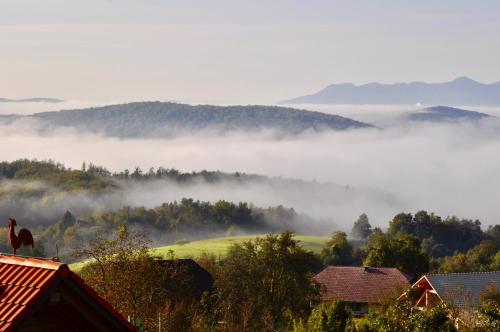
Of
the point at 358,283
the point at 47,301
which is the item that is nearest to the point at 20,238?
the point at 47,301

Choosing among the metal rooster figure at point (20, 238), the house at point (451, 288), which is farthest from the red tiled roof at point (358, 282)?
the metal rooster figure at point (20, 238)

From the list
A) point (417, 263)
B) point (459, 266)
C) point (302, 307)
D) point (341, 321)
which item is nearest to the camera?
point (341, 321)

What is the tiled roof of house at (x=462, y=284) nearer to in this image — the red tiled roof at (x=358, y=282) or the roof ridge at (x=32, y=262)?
the red tiled roof at (x=358, y=282)

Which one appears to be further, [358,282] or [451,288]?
[358,282]

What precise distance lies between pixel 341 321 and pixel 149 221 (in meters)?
167

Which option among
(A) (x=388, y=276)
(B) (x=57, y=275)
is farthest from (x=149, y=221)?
(B) (x=57, y=275)

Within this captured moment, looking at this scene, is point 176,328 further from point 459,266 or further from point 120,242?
point 459,266

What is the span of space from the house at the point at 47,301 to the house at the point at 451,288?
36020 mm

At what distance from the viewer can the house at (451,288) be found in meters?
45.5

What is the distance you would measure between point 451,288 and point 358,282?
107ft

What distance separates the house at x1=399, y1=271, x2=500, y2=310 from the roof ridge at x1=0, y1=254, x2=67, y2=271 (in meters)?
Answer: 36.4

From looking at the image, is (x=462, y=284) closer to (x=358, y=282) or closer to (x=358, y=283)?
(x=358, y=283)

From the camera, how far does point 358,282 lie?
7938 centimetres

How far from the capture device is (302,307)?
2203 inches
